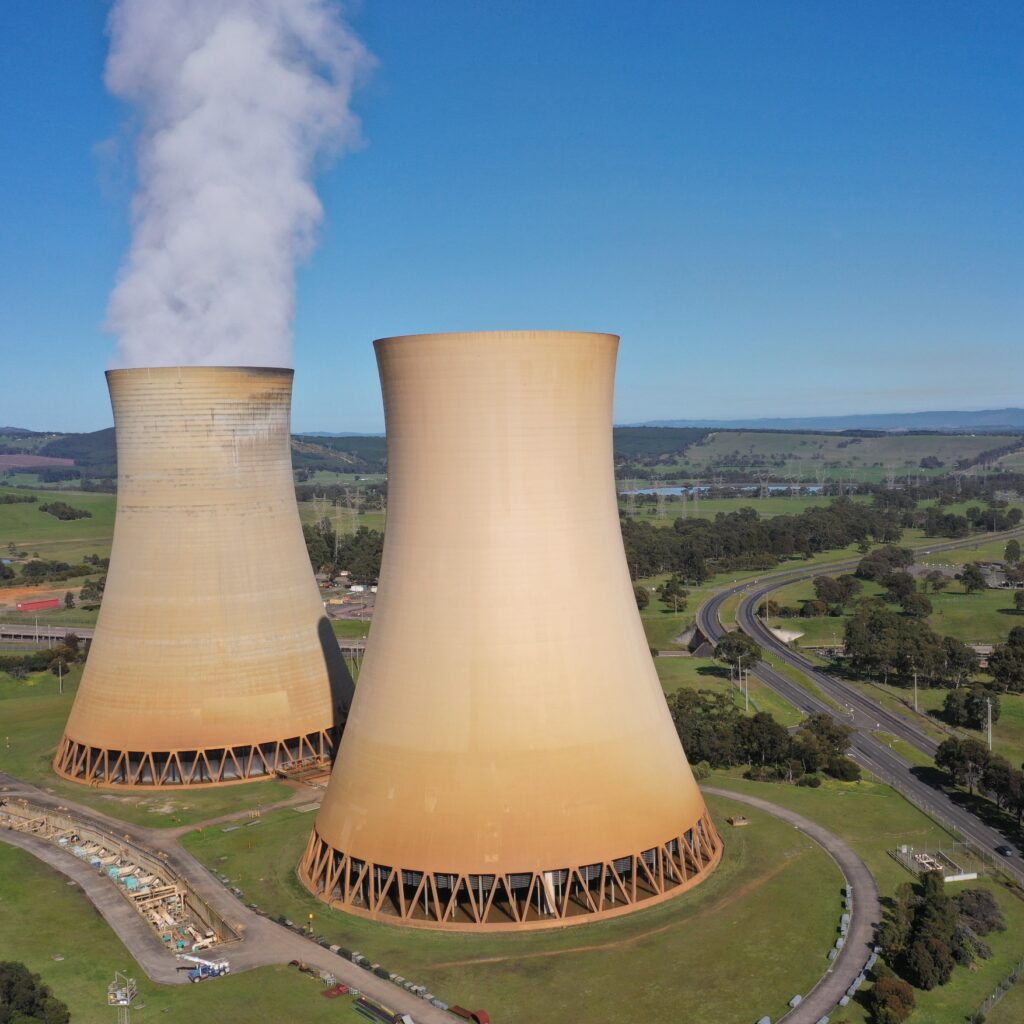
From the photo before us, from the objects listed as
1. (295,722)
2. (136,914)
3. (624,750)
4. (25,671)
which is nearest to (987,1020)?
(624,750)

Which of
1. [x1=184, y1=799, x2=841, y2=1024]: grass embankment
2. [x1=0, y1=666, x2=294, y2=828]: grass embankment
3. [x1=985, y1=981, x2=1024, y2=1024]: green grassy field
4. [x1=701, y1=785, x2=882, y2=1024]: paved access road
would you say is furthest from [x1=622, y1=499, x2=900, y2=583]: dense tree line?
[x1=985, y1=981, x2=1024, y2=1024]: green grassy field

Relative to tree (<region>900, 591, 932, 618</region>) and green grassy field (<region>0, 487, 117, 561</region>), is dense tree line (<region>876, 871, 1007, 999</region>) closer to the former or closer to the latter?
tree (<region>900, 591, 932, 618</region>)

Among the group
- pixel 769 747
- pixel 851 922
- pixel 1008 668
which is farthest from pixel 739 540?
pixel 851 922

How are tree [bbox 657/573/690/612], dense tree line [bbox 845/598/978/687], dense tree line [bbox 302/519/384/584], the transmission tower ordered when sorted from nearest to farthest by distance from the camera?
the transmission tower
dense tree line [bbox 845/598/978/687]
tree [bbox 657/573/690/612]
dense tree line [bbox 302/519/384/584]

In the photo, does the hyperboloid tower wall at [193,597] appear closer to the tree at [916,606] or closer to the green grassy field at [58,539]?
the tree at [916,606]

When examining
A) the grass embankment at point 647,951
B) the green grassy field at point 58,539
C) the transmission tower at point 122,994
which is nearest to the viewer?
the grass embankment at point 647,951

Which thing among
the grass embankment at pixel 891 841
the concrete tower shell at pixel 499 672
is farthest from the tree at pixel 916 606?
the concrete tower shell at pixel 499 672

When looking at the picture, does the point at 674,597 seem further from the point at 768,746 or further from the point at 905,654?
the point at 768,746
